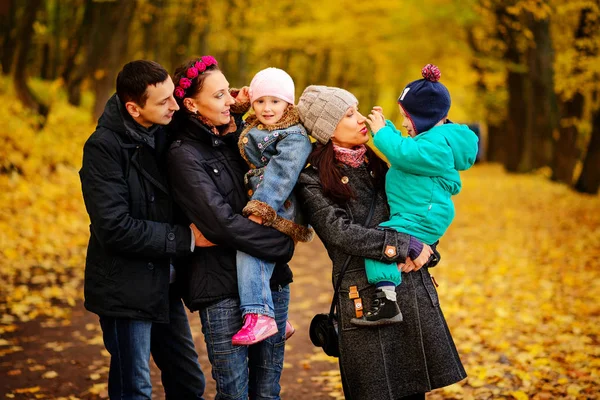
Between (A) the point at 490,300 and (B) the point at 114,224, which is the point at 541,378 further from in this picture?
(B) the point at 114,224

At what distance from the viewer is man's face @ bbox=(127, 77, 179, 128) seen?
3.47m

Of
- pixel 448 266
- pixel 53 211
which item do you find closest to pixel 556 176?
pixel 448 266

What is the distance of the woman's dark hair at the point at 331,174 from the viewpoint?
3486 millimetres


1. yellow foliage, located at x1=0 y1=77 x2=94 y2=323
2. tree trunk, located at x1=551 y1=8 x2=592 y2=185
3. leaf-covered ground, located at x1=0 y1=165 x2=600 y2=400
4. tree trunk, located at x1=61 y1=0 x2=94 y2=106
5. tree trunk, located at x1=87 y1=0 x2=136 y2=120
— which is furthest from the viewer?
tree trunk, located at x1=61 y1=0 x2=94 y2=106

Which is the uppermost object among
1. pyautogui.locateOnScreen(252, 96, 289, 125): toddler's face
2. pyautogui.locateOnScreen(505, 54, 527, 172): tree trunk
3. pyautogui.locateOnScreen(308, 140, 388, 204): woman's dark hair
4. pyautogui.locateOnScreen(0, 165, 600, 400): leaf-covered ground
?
pyautogui.locateOnScreen(505, 54, 527, 172): tree trunk

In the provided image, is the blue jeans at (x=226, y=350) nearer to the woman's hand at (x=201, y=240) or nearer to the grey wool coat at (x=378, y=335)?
the woman's hand at (x=201, y=240)

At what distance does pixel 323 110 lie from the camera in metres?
3.56

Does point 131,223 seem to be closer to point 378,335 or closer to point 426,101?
point 378,335

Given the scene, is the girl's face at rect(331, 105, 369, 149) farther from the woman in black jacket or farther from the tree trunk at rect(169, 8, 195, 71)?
the tree trunk at rect(169, 8, 195, 71)

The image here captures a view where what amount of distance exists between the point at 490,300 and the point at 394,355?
5685 millimetres

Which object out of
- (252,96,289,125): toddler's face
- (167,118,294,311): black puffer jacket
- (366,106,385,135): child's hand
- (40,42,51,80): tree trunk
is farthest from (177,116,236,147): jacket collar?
(40,42,51,80): tree trunk

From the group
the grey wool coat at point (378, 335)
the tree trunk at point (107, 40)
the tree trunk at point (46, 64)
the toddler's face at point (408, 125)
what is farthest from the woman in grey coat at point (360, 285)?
the tree trunk at point (46, 64)

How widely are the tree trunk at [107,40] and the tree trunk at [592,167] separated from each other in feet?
37.3

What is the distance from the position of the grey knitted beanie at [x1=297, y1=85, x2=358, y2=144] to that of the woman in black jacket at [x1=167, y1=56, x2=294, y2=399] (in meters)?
0.41
